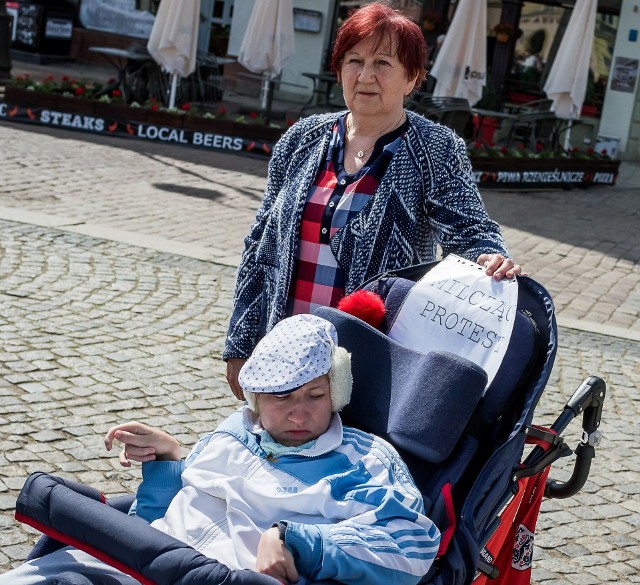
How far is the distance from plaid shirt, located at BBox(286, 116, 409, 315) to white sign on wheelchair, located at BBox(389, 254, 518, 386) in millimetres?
276

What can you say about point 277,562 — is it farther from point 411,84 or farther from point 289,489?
point 411,84

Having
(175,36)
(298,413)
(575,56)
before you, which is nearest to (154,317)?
(298,413)

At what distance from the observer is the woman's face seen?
3328mm

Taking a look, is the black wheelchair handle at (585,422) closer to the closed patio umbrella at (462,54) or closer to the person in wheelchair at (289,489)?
the person in wheelchair at (289,489)

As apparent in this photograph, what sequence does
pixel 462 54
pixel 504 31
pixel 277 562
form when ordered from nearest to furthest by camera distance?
pixel 277 562
pixel 462 54
pixel 504 31

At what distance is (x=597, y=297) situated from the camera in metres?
9.31

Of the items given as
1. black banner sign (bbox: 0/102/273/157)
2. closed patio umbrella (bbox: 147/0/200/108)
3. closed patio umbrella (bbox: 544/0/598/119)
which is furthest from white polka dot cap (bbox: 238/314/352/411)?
closed patio umbrella (bbox: 544/0/598/119)

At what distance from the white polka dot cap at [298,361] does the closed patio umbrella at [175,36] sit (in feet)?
41.8

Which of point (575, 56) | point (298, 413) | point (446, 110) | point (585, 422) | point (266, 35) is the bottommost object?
point (446, 110)

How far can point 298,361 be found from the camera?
2.90m

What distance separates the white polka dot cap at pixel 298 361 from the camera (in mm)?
2889

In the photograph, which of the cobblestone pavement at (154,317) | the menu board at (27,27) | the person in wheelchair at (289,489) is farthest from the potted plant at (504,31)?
the person in wheelchair at (289,489)

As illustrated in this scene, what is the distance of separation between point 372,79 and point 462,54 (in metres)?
12.9

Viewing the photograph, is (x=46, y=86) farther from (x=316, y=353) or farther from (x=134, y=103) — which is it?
(x=316, y=353)
